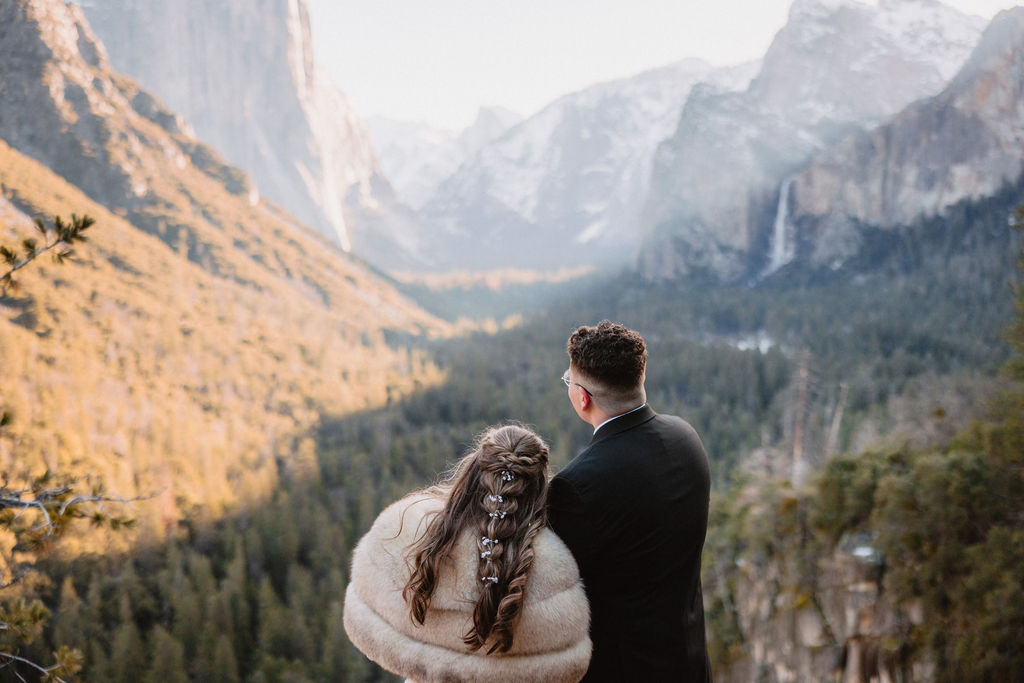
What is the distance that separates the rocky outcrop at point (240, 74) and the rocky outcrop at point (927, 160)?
143421 mm

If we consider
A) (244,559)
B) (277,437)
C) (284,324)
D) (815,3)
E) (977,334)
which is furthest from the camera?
(815,3)

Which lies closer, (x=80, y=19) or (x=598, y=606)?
(x=598, y=606)

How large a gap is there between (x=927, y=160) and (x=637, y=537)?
131 meters

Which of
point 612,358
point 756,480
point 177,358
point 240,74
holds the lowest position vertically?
point 756,480

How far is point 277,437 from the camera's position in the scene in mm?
63562

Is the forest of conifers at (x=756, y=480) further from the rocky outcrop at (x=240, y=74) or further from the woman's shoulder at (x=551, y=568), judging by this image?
the rocky outcrop at (x=240, y=74)

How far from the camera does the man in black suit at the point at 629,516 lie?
9.14 feet

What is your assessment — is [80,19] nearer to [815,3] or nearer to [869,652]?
[869,652]

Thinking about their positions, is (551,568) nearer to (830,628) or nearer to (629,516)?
(629,516)

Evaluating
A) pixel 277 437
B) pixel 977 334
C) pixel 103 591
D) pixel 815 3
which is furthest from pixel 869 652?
pixel 815 3

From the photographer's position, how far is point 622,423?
2984 millimetres

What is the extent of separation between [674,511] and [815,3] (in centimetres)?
20270

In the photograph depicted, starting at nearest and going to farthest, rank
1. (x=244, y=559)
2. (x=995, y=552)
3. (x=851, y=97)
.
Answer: (x=995, y=552), (x=244, y=559), (x=851, y=97)

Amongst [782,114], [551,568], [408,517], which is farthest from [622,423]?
[782,114]
